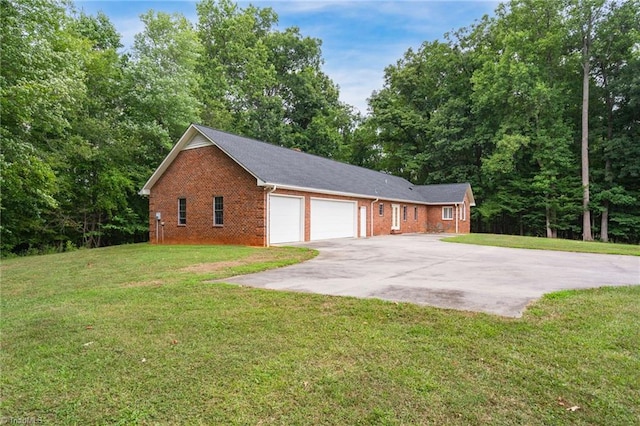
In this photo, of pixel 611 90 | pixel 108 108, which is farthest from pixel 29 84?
pixel 611 90

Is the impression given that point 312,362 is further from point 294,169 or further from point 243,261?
point 294,169

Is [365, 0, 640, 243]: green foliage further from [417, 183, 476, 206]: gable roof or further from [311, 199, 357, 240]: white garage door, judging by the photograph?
[311, 199, 357, 240]: white garage door

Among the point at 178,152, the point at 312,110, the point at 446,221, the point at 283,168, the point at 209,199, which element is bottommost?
the point at 446,221

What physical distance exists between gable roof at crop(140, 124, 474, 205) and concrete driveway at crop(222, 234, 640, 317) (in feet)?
17.8

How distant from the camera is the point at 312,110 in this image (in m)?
38.5

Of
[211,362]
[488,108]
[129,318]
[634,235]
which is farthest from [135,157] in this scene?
[634,235]

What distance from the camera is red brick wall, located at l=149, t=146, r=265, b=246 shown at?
1452cm

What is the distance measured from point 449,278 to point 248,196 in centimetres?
921

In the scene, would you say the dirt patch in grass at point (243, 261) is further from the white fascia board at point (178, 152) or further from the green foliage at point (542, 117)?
the green foliage at point (542, 117)

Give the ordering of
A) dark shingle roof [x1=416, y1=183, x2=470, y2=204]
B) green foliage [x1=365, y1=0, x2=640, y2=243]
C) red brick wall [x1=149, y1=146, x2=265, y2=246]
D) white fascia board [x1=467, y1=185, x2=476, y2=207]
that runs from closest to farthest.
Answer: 1. red brick wall [x1=149, y1=146, x2=265, y2=246]
2. green foliage [x1=365, y1=0, x2=640, y2=243]
3. dark shingle roof [x1=416, y1=183, x2=470, y2=204]
4. white fascia board [x1=467, y1=185, x2=476, y2=207]

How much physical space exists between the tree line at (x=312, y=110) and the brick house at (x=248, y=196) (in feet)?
15.3

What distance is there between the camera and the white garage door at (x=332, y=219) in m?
17.1

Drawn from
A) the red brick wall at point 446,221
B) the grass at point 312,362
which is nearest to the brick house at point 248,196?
the grass at point 312,362

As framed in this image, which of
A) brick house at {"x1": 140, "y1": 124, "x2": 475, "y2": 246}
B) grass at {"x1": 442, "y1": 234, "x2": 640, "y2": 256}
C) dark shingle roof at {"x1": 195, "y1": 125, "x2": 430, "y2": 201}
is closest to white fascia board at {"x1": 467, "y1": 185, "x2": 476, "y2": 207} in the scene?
dark shingle roof at {"x1": 195, "y1": 125, "x2": 430, "y2": 201}
